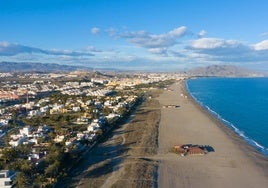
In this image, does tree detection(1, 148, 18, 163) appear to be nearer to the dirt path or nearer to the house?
the house

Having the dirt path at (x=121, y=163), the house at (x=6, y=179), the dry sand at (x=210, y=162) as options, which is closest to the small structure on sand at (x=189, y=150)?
the dry sand at (x=210, y=162)

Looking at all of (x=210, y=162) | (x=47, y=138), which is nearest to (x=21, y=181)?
(x=210, y=162)

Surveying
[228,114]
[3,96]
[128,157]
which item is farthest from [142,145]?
[3,96]

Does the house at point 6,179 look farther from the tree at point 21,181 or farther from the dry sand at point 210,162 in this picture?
the dry sand at point 210,162

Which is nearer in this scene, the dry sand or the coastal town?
the coastal town

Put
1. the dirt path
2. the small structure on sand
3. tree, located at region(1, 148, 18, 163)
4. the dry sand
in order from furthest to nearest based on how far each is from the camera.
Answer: the small structure on sand < tree, located at region(1, 148, 18, 163) < the dry sand < the dirt path

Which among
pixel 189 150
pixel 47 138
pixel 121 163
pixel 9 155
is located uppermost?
pixel 9 155

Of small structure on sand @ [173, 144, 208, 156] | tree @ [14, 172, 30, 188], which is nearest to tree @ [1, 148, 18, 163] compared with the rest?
tree @ [14, 172, 30, 188]

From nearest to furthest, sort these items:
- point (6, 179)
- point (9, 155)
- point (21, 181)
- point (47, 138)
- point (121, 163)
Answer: point (21, 181)
point (6, 179)
point (9, 155)
point (121, 163)
point (47, 138)

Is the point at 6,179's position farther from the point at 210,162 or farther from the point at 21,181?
the point at 210,162
